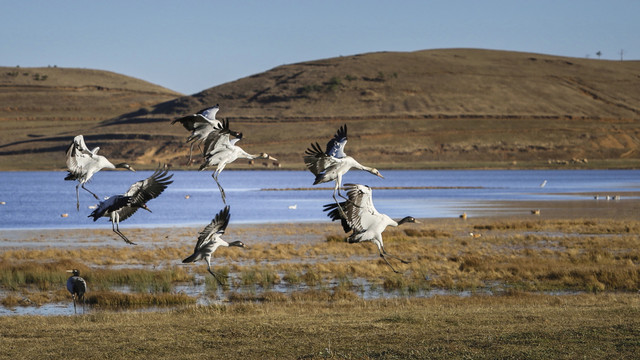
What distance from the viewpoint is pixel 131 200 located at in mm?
12109

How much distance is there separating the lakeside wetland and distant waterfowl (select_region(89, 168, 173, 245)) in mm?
4816

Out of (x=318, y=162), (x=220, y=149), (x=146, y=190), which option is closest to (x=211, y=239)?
(x=146, y=190)

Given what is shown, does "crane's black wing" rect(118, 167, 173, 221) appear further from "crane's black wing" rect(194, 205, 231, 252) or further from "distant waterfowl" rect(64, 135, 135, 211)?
"crane's black wing" rect(194, 205, 231, 252)

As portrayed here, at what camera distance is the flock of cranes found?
11.8 meters

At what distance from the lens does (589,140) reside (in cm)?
19875

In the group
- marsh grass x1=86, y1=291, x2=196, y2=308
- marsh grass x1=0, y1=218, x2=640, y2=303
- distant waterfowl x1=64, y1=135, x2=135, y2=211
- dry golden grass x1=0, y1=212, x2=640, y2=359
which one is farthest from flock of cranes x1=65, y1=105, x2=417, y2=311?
marsh grass x1=0, y1=218, x2=640, y2=303

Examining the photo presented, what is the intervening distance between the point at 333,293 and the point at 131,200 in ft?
59.6

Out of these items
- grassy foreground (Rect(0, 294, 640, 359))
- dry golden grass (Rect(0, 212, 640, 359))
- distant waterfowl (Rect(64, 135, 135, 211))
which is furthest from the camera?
dry golden grass (Rect(0, 212, 640, 359))

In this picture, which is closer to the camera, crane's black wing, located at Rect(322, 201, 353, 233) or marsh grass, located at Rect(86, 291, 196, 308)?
crane's black wing, located at Rect(322, 201, 353, 233)

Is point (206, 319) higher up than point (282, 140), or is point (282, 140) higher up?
point (282, 140)

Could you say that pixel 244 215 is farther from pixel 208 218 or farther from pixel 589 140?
pixel 589 140

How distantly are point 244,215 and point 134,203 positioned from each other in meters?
60.8

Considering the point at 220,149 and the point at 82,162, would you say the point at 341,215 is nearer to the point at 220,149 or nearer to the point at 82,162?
the point at 220,149

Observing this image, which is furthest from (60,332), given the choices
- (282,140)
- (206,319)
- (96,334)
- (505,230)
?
(282,140)
